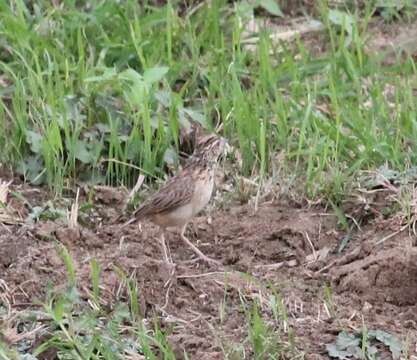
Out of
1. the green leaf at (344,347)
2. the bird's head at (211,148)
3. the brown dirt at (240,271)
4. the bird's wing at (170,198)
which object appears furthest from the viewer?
the bird's head at (211,148)

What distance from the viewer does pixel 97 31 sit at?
10.4 m

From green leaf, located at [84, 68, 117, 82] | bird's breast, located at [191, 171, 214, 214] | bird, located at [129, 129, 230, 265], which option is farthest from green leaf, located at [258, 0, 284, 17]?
bird's breast, located at [191, 171, 214, 214]

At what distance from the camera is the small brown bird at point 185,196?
833 centimetres

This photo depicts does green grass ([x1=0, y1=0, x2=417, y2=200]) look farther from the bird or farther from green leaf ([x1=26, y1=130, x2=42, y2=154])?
the bird

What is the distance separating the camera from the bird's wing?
27.3 ft

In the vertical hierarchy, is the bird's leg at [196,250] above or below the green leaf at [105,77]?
below

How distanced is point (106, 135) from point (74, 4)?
1696mm

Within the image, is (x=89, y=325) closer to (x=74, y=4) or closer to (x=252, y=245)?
(x=252, y=245)

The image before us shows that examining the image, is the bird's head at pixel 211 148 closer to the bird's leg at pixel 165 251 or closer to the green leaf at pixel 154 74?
the bird's leg at pixel 165 251

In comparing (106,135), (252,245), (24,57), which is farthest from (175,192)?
(24,57)

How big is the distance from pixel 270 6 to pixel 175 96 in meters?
1.95

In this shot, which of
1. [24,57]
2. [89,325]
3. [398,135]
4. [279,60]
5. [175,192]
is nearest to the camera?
[89,325]

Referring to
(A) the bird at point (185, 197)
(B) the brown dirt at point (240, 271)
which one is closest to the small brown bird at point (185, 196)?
(A) the bird at point (185, 197)

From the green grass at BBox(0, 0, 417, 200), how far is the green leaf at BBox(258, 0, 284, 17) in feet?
1.28
